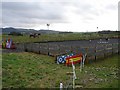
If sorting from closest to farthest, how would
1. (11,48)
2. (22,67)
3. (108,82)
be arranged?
(108,82) → (22,67) → (11,48)

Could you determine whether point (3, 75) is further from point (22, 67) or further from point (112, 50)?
point (112, 50)

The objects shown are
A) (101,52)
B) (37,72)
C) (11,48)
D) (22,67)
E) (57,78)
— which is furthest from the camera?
(11,48)

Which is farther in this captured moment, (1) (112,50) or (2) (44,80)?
(1) (112,50)

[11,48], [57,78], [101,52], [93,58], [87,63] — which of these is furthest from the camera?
[11,48]

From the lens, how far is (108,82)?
46.1 feet

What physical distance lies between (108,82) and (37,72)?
16.2 feet

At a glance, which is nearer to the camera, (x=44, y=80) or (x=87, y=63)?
(x=44, y=80)

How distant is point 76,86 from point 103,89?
4.37 feet

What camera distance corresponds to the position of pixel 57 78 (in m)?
15.2

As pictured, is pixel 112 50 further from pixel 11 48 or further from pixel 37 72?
pixel 37 72

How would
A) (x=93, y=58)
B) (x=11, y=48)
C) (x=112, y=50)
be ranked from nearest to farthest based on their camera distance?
(x=93, y=58) < (x=112, y=50) < (x=11, y=48)

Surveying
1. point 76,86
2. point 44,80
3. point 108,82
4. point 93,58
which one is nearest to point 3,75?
point 44,80

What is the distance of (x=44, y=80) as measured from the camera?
14680 mm

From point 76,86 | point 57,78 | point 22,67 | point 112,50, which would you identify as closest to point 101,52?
point 112,50
